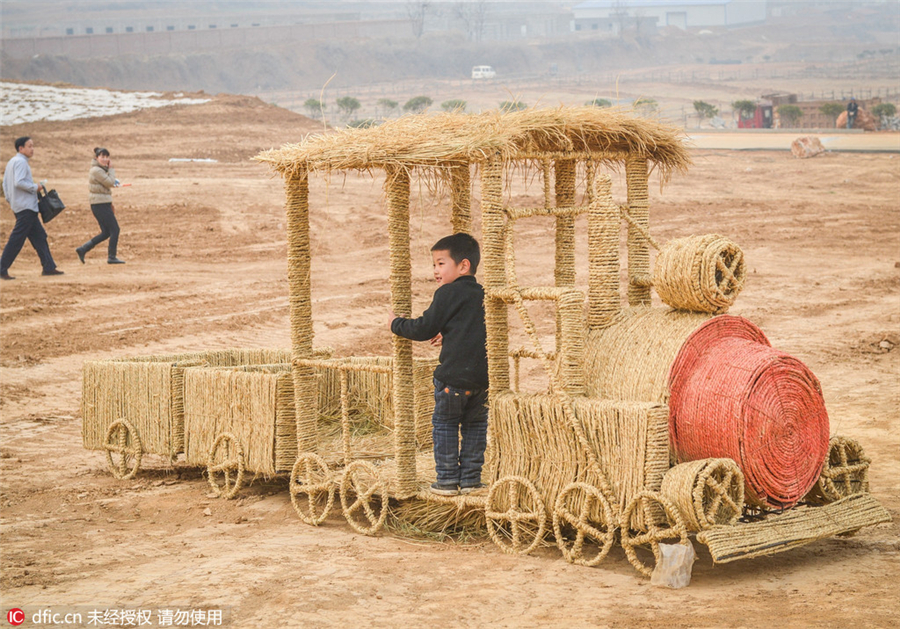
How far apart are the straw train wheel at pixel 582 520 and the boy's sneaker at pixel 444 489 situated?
0.81m

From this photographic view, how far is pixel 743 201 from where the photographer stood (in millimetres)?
22688

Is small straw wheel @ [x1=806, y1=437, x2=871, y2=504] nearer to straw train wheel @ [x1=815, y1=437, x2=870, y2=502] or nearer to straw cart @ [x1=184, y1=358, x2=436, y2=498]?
straw train wheel @ [x1=815, y1=437, x2=870, y2=502]

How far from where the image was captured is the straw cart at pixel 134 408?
7.66 meters

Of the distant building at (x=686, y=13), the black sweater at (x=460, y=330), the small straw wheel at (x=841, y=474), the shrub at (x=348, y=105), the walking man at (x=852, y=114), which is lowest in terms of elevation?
the small straw wheel at (x=841, y=474)

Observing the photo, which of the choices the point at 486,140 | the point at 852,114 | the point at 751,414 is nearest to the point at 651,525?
the point at 751,414

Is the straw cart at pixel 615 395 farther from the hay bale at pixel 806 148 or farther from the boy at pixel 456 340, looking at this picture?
the hay bale at pixel 806 148

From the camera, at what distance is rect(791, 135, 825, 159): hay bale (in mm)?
29281

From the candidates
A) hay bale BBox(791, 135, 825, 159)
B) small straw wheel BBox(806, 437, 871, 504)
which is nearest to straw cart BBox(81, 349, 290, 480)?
small straw wheel BBox(806, 437, 871, 504)

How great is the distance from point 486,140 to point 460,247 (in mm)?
730

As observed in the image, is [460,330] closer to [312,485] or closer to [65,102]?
[312,485]

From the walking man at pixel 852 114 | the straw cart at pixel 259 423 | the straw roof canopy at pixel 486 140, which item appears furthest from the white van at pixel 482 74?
the straw roof canopy at pixel 486 140

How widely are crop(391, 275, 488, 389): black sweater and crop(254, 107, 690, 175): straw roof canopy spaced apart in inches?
31.1

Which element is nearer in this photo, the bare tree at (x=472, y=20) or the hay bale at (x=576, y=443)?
the hay bale at (x=576, y=443)

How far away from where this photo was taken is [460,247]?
619cm
